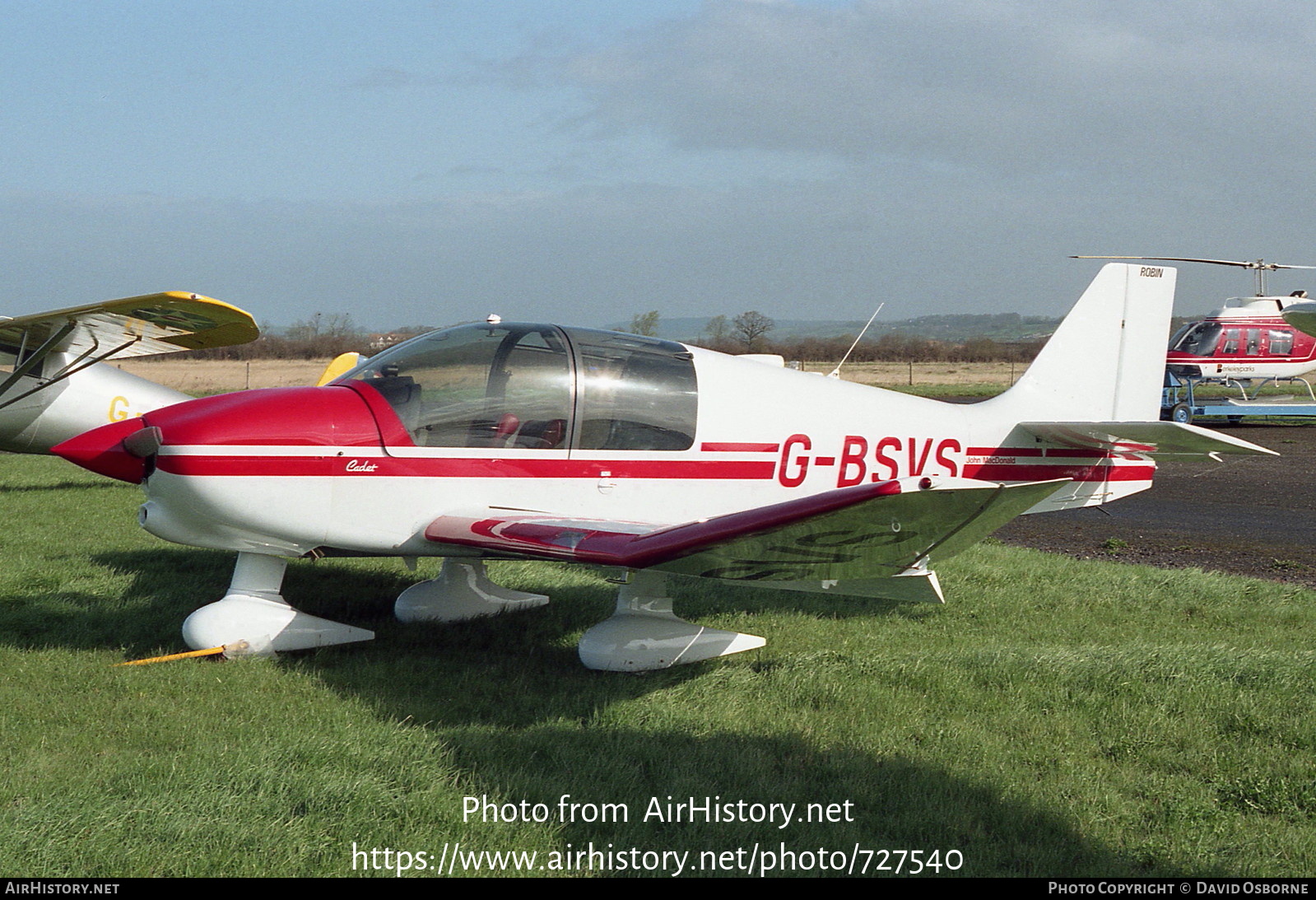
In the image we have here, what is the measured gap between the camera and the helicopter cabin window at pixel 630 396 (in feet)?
18.1

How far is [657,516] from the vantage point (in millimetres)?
5648

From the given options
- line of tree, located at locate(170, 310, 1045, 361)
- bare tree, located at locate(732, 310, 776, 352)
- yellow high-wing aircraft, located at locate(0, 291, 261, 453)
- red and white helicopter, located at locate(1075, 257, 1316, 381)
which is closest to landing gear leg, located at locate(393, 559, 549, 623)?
yellow high-wing aircraft, located at locate(0, 291, 261, 453)

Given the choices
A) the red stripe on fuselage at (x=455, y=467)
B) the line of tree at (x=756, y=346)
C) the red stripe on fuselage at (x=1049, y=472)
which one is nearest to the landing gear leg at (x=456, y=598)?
the red stripe on fuselage at (x=455, y=467)

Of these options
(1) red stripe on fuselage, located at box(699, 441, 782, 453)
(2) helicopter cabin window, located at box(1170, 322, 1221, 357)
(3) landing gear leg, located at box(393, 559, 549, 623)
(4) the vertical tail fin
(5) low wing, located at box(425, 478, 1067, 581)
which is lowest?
(3) landing gear leg, located at box(393, 559, 549, 623)

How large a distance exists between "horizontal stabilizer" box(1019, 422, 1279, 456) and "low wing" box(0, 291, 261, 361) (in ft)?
17.5

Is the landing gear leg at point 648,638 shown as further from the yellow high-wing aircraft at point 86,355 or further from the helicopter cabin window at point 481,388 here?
the yellow high-wing aircraft at point 86,355

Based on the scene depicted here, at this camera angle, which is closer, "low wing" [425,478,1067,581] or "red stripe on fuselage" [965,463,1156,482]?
"low wing" [425,478,1067,581]

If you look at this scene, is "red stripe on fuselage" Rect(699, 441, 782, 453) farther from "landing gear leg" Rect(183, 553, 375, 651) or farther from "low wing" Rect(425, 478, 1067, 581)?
"landing gear leg" Rect(183, 553, 375, 651)

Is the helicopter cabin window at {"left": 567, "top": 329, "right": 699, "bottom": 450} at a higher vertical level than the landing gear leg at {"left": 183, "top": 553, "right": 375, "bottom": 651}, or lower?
higher

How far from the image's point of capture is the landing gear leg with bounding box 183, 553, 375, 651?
5.14 m

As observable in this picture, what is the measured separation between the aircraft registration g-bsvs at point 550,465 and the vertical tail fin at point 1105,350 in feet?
1.66

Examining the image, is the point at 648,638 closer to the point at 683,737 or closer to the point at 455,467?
the point at 683,737

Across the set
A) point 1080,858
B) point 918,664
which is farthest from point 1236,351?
point 1080,858

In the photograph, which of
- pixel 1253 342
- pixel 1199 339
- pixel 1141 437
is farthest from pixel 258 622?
pixel 1253 342
